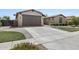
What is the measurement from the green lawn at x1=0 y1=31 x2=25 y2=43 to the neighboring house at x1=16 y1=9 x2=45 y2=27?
22 cm

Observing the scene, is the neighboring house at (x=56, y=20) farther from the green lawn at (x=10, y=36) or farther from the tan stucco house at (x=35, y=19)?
the green lawn at (x=10, y=36)

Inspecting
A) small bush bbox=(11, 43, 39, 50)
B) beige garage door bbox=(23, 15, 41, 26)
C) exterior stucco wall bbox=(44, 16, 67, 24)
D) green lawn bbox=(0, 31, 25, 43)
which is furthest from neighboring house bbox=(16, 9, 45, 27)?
small bush bbox=(11, 43, 39, 50)

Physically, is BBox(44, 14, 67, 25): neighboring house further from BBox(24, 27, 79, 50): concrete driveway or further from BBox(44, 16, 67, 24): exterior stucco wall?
BBox(24, 27, 79, 50): concrete driveway

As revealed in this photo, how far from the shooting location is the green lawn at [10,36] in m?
5.33

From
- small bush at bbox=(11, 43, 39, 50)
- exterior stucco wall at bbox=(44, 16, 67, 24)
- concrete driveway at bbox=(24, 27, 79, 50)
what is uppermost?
exterior stucco wall at bbox=(44, 16, 67, 24)

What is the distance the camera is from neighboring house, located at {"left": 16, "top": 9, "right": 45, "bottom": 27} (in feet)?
17.3

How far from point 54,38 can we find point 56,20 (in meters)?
0.37

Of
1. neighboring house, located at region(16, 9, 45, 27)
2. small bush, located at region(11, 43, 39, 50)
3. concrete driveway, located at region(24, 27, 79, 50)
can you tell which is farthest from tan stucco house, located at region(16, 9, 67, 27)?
small bush, located at region(11, 43, 39, 50)

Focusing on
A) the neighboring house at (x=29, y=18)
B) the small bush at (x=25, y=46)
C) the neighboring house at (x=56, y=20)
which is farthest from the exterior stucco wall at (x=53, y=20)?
the small bush at (x=25, y=46)

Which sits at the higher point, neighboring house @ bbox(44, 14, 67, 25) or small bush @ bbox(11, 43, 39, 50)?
neighboring house @ bbox(44, 14, 67, 25)

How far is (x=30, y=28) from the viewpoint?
5.36m
